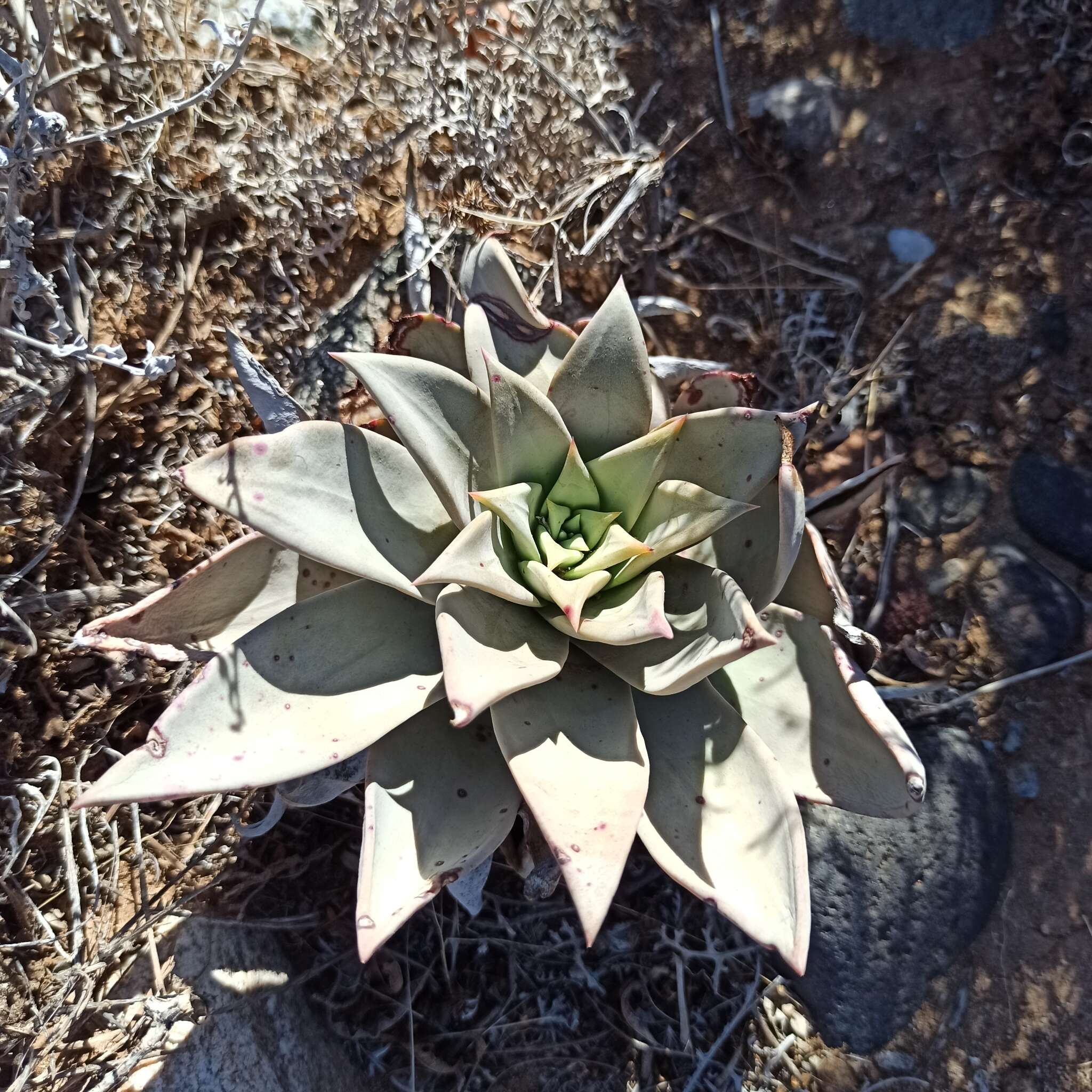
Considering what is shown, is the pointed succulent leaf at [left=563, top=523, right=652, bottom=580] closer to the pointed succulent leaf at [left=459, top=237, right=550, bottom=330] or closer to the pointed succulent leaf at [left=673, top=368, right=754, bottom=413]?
the pointed succulent leaf at [left=673, top=368, right=754, bottom=413]

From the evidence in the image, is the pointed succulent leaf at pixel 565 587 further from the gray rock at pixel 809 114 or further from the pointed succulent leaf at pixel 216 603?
the gray rock at pixel 809 114

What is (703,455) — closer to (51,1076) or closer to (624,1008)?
(624,1008)

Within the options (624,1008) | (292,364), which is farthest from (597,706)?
(292,364)

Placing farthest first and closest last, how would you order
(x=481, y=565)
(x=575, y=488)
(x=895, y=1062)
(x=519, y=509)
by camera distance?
(x=895, y=1062) → (x=575, y=488) → (x=519, y=509) → (x=481, y=565)

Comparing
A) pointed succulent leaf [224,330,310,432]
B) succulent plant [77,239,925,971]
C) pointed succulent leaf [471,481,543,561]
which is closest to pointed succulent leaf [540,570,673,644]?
succulent plant [77,239,925,971]

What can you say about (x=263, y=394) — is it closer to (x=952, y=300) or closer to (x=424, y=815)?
(x=424, y=815)

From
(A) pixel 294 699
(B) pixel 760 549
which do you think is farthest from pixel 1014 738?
(A) pixel 294 699

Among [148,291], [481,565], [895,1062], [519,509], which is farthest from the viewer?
[895,1062]

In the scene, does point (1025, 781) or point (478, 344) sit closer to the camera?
point (478, 344)
